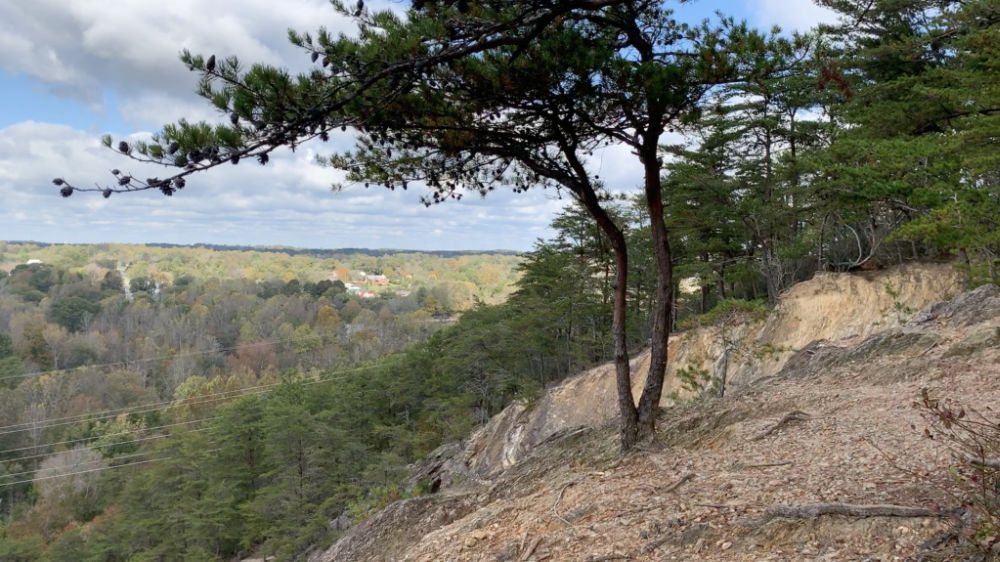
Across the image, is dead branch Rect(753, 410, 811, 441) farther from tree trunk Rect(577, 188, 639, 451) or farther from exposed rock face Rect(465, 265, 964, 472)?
exposed rock face Rect(465, 265, 964, 472)

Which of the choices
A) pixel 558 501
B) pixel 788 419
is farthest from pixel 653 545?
pixel 788 419

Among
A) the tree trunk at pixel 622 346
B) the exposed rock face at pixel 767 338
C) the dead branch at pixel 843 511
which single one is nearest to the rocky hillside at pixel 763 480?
the dead branch at pixel 843 511

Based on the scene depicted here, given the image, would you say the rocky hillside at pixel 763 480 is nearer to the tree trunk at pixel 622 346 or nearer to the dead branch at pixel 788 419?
the dead branch at pixel 788 419

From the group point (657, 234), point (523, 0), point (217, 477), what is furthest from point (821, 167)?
Answer: point (217, 477)

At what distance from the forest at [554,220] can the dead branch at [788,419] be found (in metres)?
1.20

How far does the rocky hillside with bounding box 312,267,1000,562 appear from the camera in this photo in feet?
10.8

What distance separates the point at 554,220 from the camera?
74.6 ft

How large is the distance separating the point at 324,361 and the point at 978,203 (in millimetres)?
69111

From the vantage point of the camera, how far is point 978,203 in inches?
376

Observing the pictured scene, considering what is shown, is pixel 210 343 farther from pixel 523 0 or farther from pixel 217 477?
pixel 523 0

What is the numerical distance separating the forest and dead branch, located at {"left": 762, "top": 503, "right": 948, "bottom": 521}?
2501 mm

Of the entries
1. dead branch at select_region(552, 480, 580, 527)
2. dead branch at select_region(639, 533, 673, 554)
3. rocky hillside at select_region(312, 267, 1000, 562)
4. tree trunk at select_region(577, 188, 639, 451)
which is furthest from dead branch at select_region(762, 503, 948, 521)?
tree trunk at select_region(577, 188, 639, 451)

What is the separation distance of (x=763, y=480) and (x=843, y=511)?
3.66 feet

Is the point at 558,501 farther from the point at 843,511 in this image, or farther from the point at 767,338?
the point at 767,338
